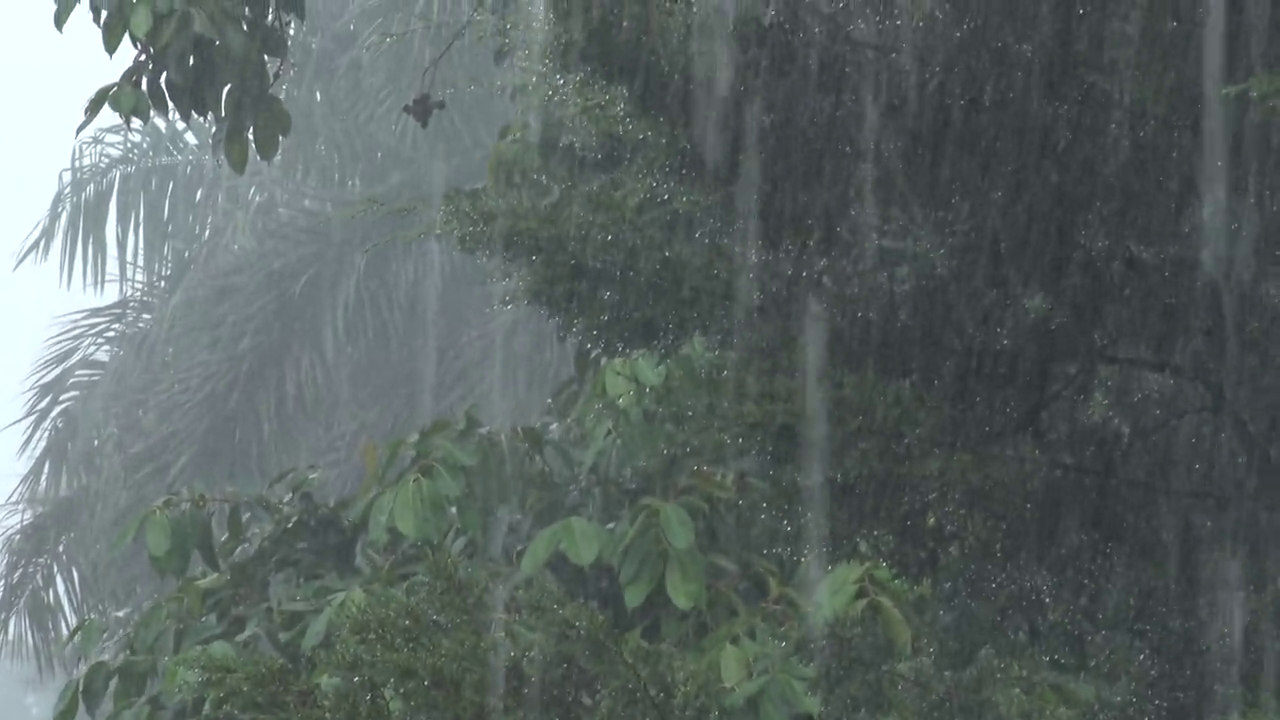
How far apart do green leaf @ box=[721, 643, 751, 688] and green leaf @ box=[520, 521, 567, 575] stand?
38cm

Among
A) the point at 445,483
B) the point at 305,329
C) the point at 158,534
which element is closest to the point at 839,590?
the point at 445,483

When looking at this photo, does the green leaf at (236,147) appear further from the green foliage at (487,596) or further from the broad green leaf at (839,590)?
the broad green leaf at (839,590)

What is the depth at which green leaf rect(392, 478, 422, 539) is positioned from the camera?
352cm

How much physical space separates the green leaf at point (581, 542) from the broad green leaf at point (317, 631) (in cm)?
51

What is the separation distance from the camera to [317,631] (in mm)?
3486

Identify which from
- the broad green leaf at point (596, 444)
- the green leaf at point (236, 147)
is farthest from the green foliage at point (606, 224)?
the green leaf at point (236, 147)

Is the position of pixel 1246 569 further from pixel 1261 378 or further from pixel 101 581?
pixel 101 581

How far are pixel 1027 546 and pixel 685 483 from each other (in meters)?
0.92

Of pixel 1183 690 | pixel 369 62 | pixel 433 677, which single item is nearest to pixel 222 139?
pixel 433 677

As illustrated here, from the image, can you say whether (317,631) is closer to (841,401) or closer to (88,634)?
(88,634)

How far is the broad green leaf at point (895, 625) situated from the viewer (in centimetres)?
284

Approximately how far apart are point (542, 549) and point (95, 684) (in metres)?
1.20

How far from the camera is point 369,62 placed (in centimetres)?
994

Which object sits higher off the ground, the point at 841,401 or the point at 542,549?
the point at 841,401
